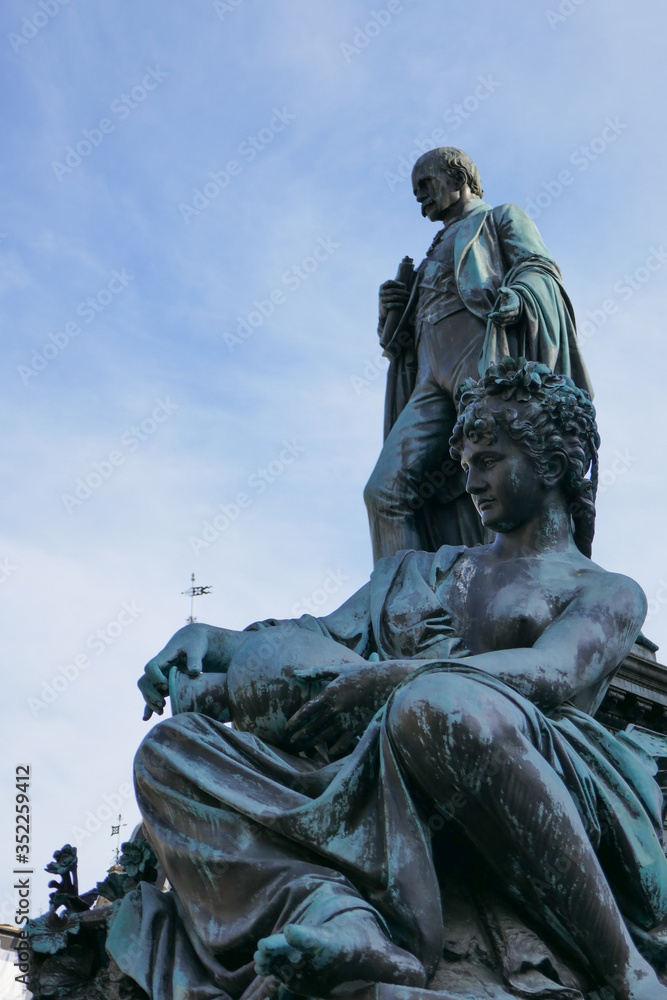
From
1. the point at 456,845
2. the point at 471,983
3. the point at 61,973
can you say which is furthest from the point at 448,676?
the point at 61,973

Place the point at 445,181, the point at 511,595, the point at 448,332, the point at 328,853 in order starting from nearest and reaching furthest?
the point at 328,853
the point at 511,595
the point at 448,332
the point at 445,181

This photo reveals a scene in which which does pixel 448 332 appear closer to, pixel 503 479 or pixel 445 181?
pixel 445 181

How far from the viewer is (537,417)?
538cm

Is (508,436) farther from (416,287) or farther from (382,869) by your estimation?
(416,287)

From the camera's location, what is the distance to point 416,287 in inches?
340

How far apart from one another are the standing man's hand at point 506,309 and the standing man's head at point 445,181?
4.65ft

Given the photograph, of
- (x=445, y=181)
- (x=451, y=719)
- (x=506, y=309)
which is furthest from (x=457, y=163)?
(x=451, y=719)

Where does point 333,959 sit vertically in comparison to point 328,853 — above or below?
below

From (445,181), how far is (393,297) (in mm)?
863

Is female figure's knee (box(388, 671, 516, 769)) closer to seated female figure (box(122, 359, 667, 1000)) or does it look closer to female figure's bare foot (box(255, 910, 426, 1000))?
seated female figure (box(122, 359, 667, 1000))

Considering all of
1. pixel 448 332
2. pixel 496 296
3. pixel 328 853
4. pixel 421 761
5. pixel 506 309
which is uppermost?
pixel 496 296

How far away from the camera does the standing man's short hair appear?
8.95 meters

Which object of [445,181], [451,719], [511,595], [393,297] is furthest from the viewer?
[445,181]

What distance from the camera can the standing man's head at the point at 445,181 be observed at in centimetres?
895
